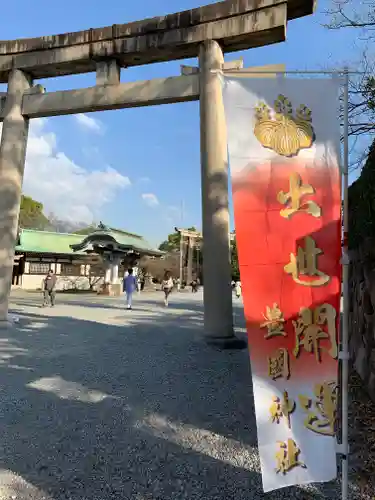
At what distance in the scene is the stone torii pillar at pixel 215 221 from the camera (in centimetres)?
704

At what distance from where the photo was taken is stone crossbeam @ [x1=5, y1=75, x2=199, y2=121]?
781 centimetres

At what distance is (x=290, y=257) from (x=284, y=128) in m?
0.84

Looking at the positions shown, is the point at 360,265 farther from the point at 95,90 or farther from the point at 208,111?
the point at 95,90

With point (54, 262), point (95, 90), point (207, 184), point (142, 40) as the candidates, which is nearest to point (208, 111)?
point (207, 184)

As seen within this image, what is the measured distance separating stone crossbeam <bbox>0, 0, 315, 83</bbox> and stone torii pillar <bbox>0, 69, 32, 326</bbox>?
0.61 m

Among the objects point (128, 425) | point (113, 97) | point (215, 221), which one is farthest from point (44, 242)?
point (128, 425)

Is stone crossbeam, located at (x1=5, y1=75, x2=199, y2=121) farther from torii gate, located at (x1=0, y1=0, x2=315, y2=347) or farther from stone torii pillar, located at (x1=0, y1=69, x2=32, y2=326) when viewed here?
stone torii pillar, located at (x1=0, y1=69, x2=32, y2=326)

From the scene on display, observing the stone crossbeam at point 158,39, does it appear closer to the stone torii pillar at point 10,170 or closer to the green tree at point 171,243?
the stone torii pillar at point 10,170

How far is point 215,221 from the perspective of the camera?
7082mm

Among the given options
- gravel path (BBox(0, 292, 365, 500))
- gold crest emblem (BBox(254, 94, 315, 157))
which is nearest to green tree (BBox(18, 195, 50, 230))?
gravel path (BBox(0, 292, 365, 500))

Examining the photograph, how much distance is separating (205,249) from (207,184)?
1235 mm

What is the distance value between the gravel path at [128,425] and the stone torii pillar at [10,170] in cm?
227

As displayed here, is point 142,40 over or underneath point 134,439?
over

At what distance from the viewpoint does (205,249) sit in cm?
718
